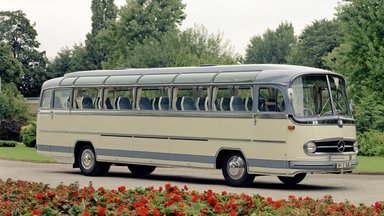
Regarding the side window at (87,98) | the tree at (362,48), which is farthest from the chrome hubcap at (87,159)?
the tree at (362,48)

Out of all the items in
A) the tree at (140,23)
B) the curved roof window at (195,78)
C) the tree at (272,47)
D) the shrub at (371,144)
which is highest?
the tree at (272,47)

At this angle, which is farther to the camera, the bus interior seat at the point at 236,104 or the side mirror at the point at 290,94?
the bus interior seat at the point at 236,104

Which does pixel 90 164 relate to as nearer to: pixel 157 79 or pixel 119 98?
pixel 119 98

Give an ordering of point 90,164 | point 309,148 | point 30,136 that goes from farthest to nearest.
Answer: point 30,136 < point 90,164 < point 309,148

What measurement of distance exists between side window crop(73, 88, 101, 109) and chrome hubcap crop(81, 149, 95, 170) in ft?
4.27

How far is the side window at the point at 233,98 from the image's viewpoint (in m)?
22.6

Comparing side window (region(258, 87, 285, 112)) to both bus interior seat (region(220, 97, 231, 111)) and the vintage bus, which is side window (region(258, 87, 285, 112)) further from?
bus interior seat (region(220, 97, 231, 111))

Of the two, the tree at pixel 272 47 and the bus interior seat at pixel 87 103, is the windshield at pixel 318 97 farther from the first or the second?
the tree at pixel 272 47

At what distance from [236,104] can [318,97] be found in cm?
198

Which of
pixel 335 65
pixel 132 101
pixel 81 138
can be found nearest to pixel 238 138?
pixel 132 101

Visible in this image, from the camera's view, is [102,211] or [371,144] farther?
[371,144]

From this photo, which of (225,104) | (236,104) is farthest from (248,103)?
(225,104)

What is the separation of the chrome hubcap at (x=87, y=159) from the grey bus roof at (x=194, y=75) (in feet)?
6.56

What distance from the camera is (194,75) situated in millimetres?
24219
